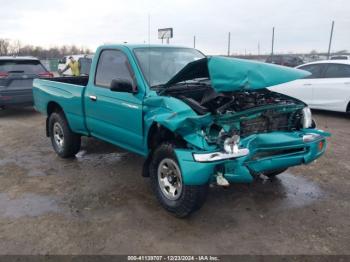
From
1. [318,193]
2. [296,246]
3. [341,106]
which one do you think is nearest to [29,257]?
[296,246]

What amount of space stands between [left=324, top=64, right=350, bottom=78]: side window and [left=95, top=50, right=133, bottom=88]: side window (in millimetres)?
6555

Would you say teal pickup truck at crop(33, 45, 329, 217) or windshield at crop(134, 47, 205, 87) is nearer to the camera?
teal pickup truck at crop(33, 45, 329, 217)

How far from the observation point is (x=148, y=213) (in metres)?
3.87

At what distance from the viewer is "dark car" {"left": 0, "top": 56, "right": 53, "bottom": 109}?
30.2 ft

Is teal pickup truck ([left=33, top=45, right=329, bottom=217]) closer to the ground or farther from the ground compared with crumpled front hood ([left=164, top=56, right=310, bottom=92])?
closer to the ground

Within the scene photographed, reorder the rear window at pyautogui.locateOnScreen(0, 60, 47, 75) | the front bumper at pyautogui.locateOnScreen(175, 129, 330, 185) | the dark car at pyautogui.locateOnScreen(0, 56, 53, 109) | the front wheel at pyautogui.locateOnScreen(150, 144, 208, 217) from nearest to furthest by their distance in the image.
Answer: the front bumper at pyautogui.locateOnScreen(175, 129, 330, 185), the front wheel at pyautogui.locateOnScreen(150, 144, 208, 217), the dark car at pyautogui.locateOnScreen(0, 56, 53, 109), the rear window at pyautogui.locateOnScreen(0, 60, 47, 75)

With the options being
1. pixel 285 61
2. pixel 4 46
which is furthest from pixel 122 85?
pixel 4 46

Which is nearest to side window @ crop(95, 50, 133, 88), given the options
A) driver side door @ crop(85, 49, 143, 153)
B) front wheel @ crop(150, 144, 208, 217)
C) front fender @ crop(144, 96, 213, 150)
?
driver side door @ crop(85, 49, 143, 153)

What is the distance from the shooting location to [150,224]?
3.63 m

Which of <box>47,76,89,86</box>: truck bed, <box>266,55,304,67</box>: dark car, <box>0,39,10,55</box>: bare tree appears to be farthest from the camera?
<box>0,39,10,55</box>: bare tree

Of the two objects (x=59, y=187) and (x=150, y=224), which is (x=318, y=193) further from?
(x=59, y=187)

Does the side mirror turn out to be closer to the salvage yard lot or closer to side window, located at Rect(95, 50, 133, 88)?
side window, located at Rect(95, 50, 133, 88)

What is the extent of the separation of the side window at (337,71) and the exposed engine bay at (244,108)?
5.48 meters

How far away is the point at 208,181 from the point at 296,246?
3.38 ft
